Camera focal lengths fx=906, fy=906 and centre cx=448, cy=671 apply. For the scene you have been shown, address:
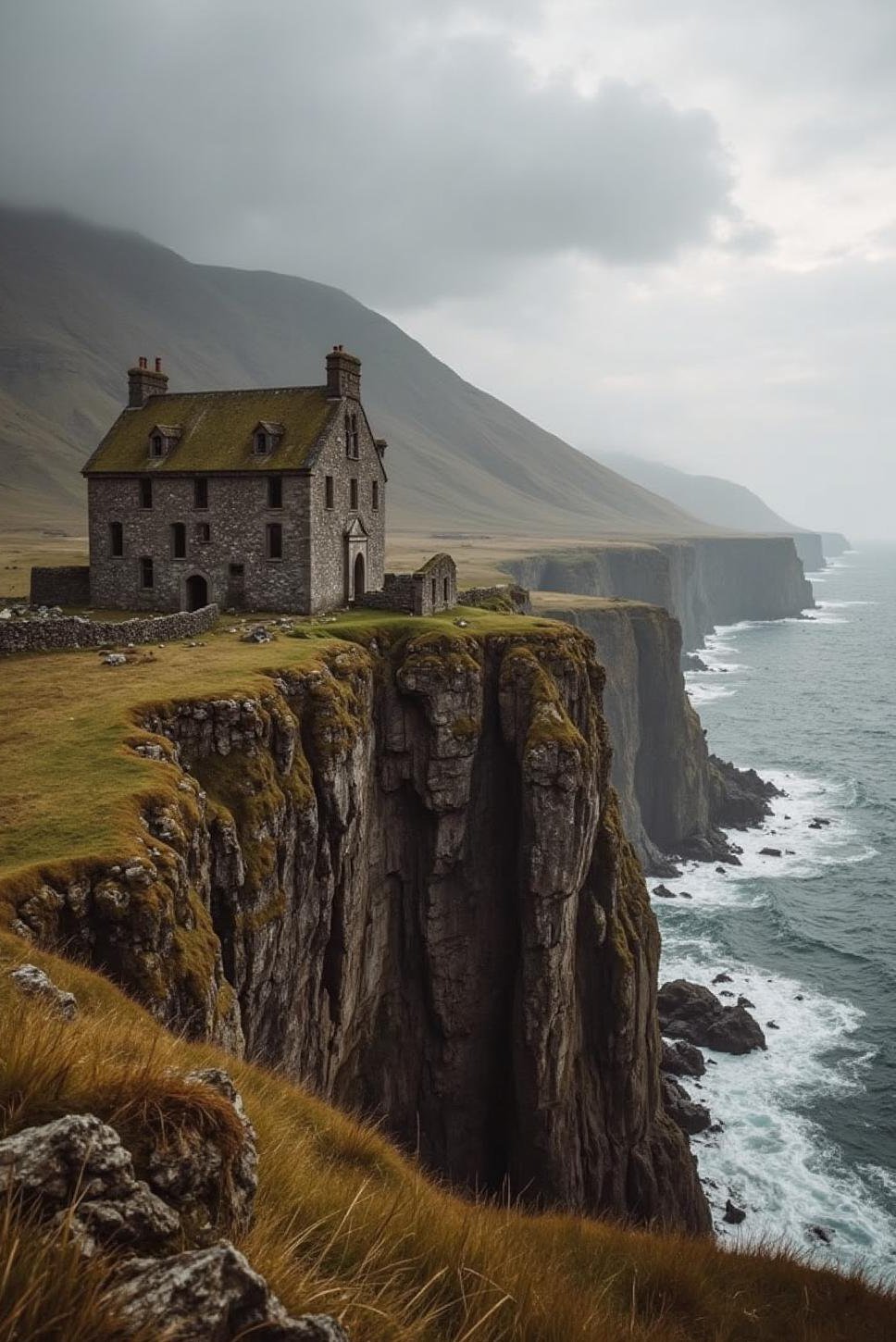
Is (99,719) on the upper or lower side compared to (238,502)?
lower

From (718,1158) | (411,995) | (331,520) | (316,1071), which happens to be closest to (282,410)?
(331,520)

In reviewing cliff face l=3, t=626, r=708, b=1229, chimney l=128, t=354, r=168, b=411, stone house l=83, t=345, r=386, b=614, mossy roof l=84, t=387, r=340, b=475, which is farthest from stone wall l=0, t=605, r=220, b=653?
chimney l=128, t=354, r=168, b=411

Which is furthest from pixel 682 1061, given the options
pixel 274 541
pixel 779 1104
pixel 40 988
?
pixel 40 988

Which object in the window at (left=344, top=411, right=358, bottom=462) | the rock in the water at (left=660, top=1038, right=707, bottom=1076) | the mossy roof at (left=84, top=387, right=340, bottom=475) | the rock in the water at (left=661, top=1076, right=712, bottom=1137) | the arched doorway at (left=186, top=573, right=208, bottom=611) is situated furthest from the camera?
the rock in the water at (left=660, top=1038, right=707, bottom=1076)

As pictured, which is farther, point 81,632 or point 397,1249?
point 81,632

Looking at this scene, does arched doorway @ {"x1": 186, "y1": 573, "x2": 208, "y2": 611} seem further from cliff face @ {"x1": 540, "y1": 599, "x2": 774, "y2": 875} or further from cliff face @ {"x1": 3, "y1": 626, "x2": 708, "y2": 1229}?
cliff face @ {"x1": 540, "y1": 599, "x2": 774, "y2": 875}

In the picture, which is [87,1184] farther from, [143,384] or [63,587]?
[143,384]
